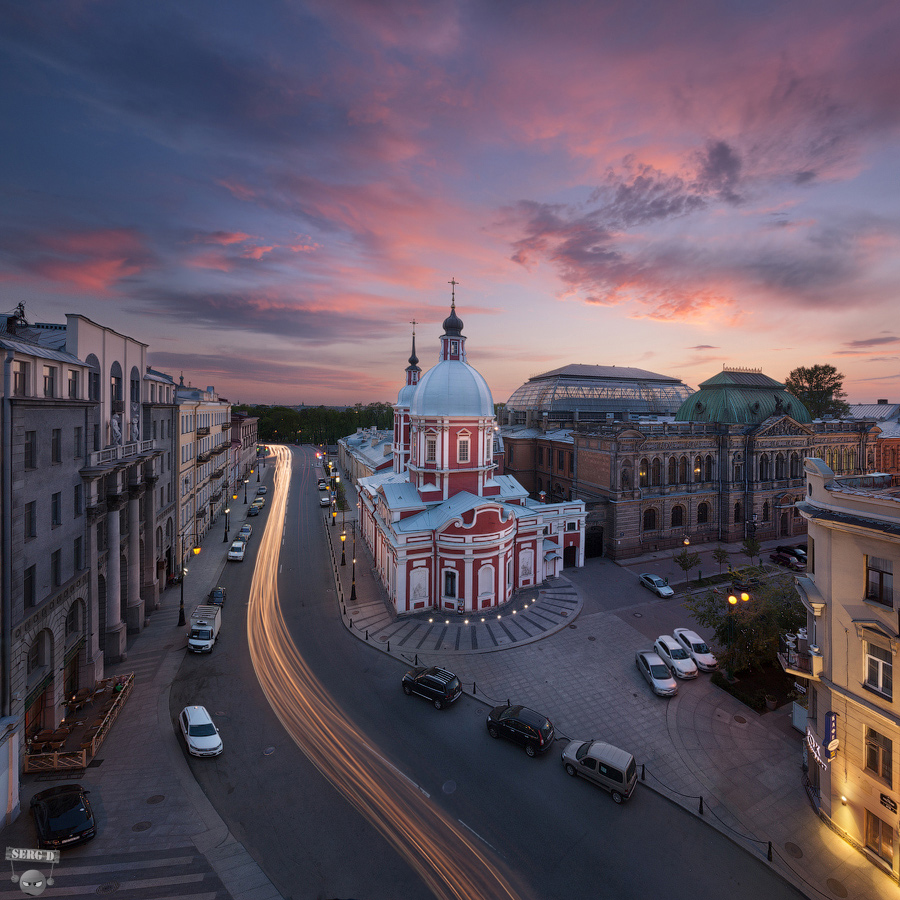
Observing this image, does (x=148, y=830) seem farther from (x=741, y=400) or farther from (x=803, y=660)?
(x=741, y=400)

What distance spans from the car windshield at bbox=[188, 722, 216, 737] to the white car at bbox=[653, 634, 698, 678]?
23.2 meters

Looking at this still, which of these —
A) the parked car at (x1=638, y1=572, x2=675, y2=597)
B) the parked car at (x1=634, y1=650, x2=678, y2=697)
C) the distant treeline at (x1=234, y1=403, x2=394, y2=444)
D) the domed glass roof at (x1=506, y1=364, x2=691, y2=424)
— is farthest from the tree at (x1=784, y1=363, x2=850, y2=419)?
the distant treeline at (x1=234, y1=403, x2=394, y2=444)

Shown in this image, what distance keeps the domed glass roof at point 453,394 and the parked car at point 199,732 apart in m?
23.0

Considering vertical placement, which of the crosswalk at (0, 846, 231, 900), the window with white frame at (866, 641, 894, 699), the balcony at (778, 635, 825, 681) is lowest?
the crosswalk at (0, 846, 231, 900)

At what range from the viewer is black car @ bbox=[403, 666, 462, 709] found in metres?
22.1

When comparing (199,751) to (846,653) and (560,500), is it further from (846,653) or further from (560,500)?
(560,500)

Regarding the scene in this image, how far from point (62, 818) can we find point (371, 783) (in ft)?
32.9

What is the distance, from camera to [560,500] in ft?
175

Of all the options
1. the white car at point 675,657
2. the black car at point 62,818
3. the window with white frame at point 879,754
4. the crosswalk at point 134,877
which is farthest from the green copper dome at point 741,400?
the black car at point 62,818

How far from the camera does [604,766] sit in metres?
17.0

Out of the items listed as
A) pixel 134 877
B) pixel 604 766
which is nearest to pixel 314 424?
pixel 134 877

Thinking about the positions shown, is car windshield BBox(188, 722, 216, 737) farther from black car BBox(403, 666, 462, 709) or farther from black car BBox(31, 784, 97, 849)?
black car BBox(403, 666, 462, 709)

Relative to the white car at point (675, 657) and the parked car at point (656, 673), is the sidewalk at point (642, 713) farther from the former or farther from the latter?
the white car at point (675, 657)

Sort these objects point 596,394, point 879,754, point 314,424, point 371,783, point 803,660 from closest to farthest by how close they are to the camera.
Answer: point 879,754, point 803,660, point 371,783, point 596,394, point 314,424
